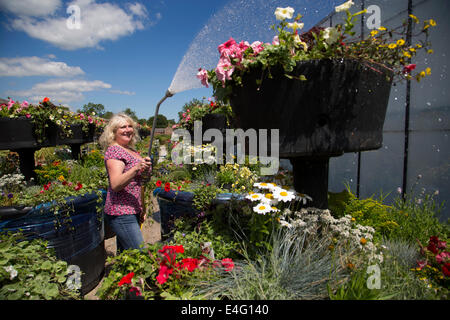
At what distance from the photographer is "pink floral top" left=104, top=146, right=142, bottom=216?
6.88 feet

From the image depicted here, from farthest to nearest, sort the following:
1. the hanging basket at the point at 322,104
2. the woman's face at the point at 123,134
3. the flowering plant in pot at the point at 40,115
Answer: the flowering plant in pot at the point at 40,115, the woman's face at the point at 123,134, the hanging basket at the point at 322,104

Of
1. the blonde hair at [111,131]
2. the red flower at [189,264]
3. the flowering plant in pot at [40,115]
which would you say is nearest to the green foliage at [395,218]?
the red flower at [189,264]

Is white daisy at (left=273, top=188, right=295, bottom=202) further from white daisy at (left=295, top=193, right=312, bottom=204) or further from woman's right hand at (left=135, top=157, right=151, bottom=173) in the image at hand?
woman's right hand at (left=135, top=157, right=151, bottom=173)

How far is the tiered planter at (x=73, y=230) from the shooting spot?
2.11m

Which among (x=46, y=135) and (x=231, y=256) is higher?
(x=46, y=135)

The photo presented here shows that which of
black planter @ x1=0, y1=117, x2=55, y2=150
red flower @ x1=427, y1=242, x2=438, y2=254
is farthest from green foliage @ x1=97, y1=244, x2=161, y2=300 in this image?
black planter @ x1=0, y1=117, x2=55, y2=150

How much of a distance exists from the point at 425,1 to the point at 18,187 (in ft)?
15.6

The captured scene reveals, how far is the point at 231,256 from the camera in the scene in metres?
1.49

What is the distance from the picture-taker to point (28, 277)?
132cm

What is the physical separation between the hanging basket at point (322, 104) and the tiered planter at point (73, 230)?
83.9 inches

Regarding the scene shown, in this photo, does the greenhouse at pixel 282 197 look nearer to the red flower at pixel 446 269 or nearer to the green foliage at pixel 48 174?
the red flower at pixel 446 269

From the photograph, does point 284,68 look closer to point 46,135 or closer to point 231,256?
point 231,256

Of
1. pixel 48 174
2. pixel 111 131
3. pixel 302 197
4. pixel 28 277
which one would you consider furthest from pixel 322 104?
pixel 48 174
